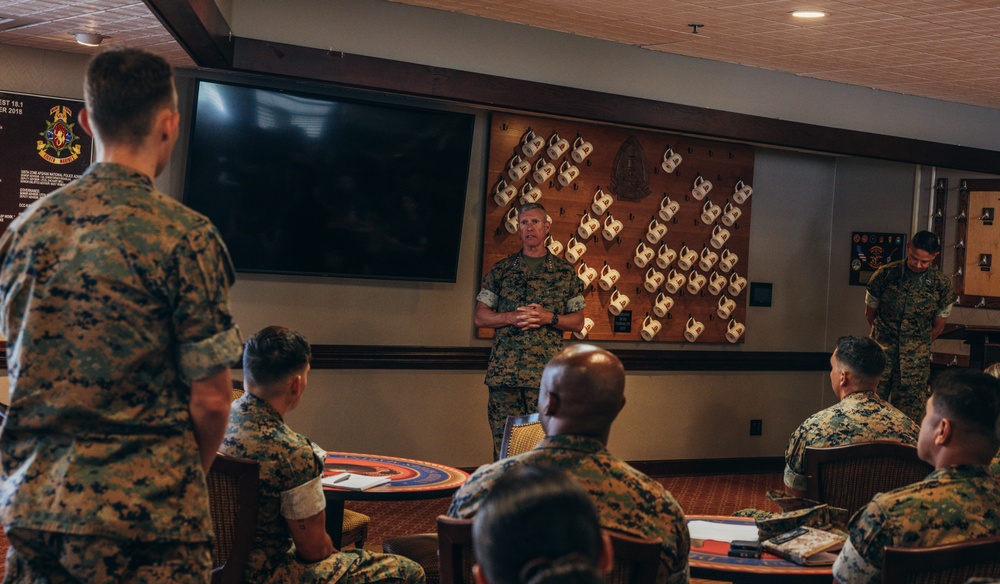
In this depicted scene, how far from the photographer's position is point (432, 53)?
5.70 m

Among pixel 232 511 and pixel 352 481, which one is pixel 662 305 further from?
pixel 232 511

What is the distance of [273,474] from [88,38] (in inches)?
126

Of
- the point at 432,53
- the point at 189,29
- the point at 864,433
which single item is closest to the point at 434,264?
the point at 432,53

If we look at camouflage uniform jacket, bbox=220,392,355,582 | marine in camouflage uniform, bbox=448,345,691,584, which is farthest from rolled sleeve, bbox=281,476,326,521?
marine in camouflage uniform, bbox=448,345,691,584

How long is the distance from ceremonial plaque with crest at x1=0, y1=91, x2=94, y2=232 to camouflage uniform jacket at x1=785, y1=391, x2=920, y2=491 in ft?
13.5

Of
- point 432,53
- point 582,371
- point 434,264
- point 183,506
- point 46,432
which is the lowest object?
point 183,506

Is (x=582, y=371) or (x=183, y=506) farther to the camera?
(x=582, y=371)

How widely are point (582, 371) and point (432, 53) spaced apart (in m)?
3.83

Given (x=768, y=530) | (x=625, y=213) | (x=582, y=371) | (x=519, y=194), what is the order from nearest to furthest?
(x=582, y=371) → (x=768, y=530) → (x=519, y=194) → (x=625, y=213)

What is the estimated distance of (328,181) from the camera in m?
6.09

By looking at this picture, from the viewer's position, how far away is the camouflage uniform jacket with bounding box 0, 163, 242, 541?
1840 millimetres

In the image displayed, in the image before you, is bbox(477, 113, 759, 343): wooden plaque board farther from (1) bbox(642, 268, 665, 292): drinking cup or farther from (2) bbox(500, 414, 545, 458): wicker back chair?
(2) bbox(500, 414, 545, 458): wicker back chair

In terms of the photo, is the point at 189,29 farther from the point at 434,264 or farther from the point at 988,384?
the point at 988,384

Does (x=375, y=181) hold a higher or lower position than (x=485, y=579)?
higher
